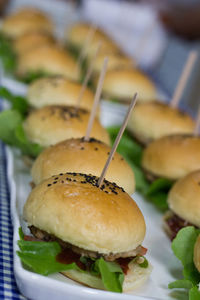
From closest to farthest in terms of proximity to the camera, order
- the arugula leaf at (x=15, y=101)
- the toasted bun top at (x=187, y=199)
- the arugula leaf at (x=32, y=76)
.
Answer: the toasted bun top at (x=187, y=199), the arugula leaf at (x=15, y=101), the arugula leaf at (x=32, y=76)

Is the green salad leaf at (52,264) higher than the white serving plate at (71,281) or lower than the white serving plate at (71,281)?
higher

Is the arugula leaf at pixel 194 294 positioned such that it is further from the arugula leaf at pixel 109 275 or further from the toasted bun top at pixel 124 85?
the toasted bun top at pixel 124 85

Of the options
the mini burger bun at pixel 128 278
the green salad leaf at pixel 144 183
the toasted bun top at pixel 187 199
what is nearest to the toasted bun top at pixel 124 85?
the green salad leaf at pixel 144 183

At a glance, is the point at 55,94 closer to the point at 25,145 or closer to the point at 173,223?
the point at 25,145

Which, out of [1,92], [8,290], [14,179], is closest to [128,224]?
[8,290]

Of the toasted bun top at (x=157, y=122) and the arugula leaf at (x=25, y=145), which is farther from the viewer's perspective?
the toasted bun top at (x=157, y=122)

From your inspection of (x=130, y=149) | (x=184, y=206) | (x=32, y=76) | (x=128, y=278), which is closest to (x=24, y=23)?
(x=32, y=76)

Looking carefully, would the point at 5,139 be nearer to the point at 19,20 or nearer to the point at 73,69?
the point at 73,69
